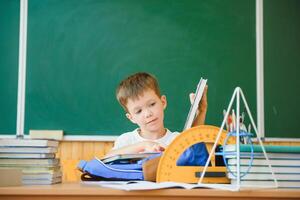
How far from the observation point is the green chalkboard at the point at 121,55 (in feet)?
10.8

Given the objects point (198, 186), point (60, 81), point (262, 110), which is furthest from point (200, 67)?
point (198, 186)

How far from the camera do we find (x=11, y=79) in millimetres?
3287

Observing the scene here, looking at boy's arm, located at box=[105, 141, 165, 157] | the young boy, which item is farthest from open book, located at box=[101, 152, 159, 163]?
the young boy

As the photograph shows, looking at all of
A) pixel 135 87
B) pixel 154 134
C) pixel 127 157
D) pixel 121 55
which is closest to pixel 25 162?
pixel 127 157

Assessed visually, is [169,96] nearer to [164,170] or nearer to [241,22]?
[241,22]

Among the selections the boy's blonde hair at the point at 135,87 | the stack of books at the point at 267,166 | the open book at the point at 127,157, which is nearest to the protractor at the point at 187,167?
the stack of books at the point at 267,166

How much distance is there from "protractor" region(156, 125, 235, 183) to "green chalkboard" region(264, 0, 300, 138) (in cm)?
219

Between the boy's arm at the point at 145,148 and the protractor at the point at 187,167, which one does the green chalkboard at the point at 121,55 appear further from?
the protractor at the point at 187,167

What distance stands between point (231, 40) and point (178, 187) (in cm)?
241

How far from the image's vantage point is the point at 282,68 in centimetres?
340

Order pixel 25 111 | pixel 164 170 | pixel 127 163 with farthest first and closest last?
pixel 25 111, pixel 127 163, pixel 164 170

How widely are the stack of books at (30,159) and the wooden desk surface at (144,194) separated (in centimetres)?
35

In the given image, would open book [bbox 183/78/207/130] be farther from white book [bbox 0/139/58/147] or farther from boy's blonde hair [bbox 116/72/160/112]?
boy's blonde hair [bbox 116/72/160/112]

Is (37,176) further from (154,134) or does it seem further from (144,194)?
(154,134)
